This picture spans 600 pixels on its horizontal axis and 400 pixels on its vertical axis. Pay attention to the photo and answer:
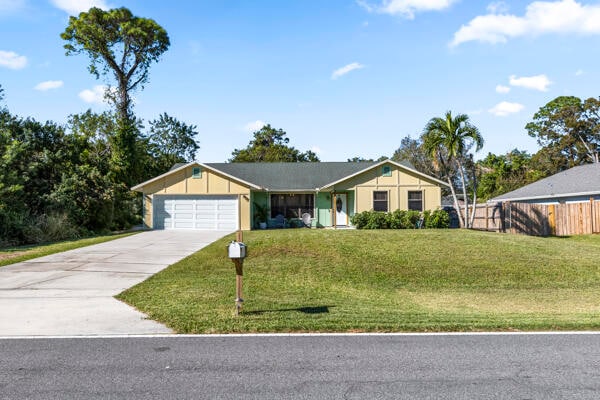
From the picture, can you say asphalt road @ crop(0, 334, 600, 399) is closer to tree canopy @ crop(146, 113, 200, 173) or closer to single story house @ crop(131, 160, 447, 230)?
single story house @ crop(131, 160, 447, 230)

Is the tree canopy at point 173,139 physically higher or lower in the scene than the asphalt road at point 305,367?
higher

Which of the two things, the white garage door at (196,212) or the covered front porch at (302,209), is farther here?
the covered front porch at (302,209)

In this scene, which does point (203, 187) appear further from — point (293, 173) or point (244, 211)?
point (293, 173)

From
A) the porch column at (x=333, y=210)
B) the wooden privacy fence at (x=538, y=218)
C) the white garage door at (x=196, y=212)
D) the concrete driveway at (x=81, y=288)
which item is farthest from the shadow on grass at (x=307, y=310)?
the wooden privacy fence at (x=538, y=218)

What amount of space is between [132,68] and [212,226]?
918 inches

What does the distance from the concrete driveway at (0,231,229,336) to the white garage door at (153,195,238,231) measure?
6.66m

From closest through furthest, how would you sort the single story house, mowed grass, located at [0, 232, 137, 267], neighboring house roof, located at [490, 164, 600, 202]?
mowed grass, located at [0, 232, 137, 267] < the single story house < neighboring house roof, located at [490, 164, 600, 202]

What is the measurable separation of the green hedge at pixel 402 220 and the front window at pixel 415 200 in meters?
1.31

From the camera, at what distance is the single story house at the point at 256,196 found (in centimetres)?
2359

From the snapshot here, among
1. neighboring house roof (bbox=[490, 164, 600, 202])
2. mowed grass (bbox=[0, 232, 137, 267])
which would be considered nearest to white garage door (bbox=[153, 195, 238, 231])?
mowed grass (bbox=[0, 232, 137, 267])

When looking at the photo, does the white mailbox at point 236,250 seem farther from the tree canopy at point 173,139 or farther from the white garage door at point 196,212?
the tree canopy at point 173,139

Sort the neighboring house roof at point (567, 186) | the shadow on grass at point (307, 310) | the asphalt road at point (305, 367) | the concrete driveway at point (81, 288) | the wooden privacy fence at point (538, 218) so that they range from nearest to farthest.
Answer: the asphalt road at point (305, 367), the concrete driveway at point (81, 288), the shadow on grass at point (307, 310), the wooden privacy fence at point (538, 218), the neighboring house roof at point (567, 186)

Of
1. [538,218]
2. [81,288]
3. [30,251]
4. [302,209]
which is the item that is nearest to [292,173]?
[302,209]

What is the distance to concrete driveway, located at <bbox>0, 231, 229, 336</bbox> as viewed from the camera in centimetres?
650
